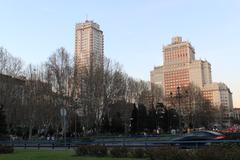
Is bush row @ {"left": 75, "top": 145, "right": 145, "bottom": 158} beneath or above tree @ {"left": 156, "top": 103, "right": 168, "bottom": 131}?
beneath

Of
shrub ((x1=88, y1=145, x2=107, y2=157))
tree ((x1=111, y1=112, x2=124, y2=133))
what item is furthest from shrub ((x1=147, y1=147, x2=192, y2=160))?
tree ((x1=111, y1=112, x2=124, y2=133))

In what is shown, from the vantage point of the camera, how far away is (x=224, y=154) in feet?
54.2

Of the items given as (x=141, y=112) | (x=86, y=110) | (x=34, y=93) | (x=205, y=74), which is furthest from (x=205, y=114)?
(x=205, y=74)

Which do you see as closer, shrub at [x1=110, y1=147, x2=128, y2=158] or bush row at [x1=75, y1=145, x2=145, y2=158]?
bush row at [x1=75, y1=145, x2=145, y2=158]

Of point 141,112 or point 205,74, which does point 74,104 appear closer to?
point 141,112

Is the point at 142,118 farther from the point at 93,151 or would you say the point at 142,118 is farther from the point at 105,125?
the point at 93,151

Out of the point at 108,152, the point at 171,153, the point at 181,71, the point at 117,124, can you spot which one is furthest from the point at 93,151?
the point at 181,71

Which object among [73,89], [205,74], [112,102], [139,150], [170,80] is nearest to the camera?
[139,150]

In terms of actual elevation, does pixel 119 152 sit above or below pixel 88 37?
below

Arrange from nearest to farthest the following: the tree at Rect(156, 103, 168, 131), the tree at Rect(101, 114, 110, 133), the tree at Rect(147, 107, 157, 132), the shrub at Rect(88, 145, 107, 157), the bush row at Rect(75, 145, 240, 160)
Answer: the bush row at Rect(75, 145, 240, 160), the shrub at Rect(88, 145, 107, 157), the tree at Rect(101, 114, 110, 133), the tree at Rect(156, 103, 168, 131), the tree at Rect(147, 107, 157, 132)

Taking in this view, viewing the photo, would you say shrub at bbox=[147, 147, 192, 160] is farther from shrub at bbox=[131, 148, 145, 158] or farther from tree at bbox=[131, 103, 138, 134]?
tree at bbox=[131, 103, 138, 134]

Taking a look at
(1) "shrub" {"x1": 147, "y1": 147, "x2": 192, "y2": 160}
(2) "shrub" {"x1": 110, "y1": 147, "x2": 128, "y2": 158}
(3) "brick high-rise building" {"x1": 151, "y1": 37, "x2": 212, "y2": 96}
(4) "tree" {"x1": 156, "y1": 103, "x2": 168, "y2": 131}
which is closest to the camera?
(1) "shrub" {"x1": 147, "y1": 147, "x2": 192, "y2": 160}

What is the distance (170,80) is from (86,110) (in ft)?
312

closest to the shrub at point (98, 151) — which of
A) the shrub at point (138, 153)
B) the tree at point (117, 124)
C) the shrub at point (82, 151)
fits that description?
the shrub at point (82, 151)
